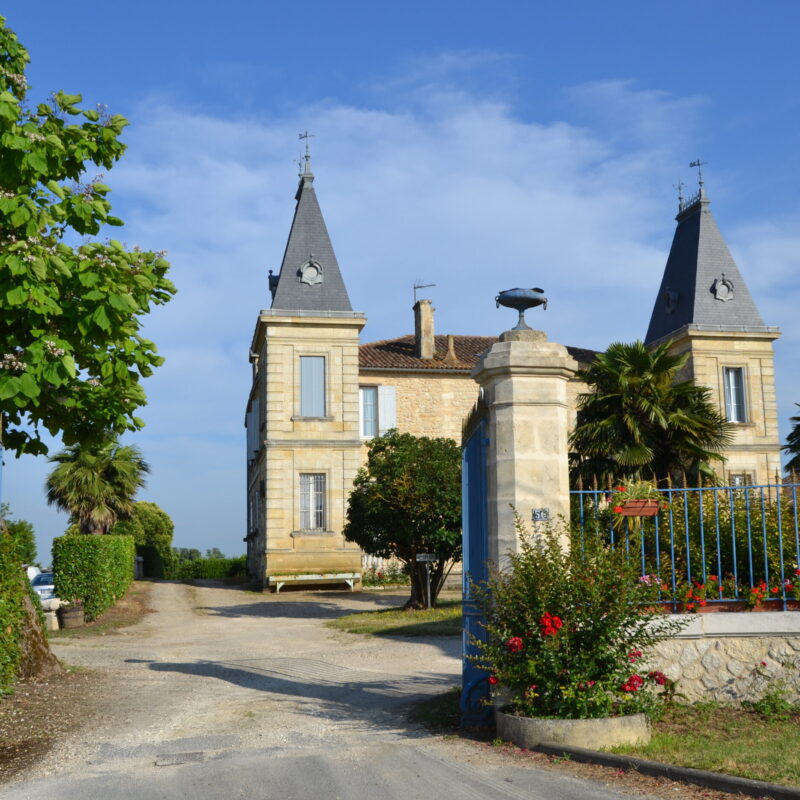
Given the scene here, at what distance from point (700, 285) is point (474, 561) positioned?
2607cm

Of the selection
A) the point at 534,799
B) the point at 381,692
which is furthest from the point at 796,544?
the point at 381,692

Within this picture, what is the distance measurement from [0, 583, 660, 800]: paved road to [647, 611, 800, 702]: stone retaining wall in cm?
199

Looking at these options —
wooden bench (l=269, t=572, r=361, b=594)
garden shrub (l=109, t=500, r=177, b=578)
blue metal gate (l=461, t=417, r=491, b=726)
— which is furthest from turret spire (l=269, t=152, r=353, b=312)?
blue metal gate (l=461, t=417, r=491, b=726)

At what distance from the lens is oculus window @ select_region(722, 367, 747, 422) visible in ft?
103

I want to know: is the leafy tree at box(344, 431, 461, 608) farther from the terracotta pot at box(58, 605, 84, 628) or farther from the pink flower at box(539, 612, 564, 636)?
the pink flower at box(539, 612, 564, 636)

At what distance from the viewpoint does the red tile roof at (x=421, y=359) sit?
3269 cm

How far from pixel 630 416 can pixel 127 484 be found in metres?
20.4

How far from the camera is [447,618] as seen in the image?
18531 millimetres

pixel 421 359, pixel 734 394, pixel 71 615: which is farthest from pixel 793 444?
pixel 71 615

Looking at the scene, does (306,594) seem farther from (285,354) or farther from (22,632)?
(22,632)

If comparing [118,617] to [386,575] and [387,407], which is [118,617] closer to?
[386,575]

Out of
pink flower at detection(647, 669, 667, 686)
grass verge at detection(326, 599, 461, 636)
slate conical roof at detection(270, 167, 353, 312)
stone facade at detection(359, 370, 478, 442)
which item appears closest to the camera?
pink flower at detection(647, 669, 667, 686)

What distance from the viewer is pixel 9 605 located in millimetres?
9266

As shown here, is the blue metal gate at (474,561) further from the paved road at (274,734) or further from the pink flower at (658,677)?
the pink flower at (658,677)
